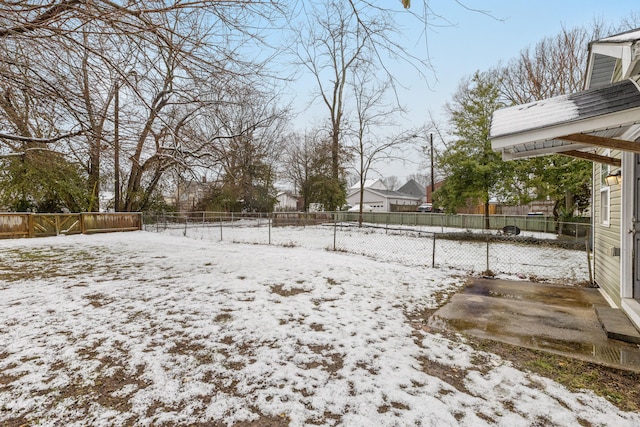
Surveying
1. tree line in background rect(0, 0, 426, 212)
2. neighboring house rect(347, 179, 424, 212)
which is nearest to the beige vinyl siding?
tree line in background rect(0, 0, 426, 212)

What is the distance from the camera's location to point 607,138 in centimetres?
285

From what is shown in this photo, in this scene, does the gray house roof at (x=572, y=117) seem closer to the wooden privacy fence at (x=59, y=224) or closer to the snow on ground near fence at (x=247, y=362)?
the snow on ground near fence at (x=247, y=362)

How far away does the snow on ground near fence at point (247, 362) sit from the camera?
192 centimetres

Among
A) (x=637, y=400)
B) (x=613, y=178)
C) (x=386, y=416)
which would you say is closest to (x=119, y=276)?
(x=386, y=416)

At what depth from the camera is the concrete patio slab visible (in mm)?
2779

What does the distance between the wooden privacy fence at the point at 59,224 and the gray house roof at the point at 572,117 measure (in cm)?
1553

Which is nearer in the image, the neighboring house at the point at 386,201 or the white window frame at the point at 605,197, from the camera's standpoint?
the white window frame at the point at 605,197

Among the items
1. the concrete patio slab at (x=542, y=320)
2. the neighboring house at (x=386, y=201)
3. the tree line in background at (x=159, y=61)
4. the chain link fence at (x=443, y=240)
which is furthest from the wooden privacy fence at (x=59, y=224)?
the neighboring house at (x=386, y=201)

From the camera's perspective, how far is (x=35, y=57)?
3740mm

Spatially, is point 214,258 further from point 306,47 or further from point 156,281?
point 306,47

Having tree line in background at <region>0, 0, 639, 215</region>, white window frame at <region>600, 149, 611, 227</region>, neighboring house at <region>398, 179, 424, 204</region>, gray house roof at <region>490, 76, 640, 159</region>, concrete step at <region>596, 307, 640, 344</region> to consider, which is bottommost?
concrete step at <region>596, 307, 640, 344</region>

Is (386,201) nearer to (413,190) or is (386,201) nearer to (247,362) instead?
(413,190)

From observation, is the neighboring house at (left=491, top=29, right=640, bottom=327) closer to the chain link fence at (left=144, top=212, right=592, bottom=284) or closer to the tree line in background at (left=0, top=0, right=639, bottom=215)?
the chain link fence at (left=144, top=212, right=592, bottom=284)

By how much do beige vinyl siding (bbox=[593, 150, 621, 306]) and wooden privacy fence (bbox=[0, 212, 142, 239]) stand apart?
1678 cm
